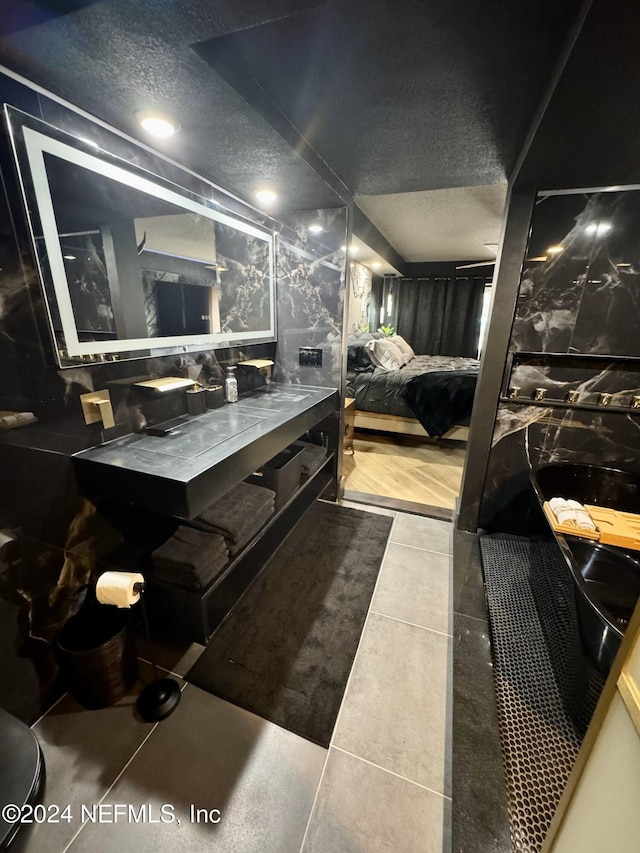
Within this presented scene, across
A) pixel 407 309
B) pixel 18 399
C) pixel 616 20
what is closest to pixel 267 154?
pixel 616 20

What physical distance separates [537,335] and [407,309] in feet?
16.0

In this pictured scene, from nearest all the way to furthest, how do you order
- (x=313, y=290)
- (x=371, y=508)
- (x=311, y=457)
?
(x=313, y=290) → (x=311, y=457) → (x=371, y=508)

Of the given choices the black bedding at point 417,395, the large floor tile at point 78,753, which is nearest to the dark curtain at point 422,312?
the black bedding at point 417,395

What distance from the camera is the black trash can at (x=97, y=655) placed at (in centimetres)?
119

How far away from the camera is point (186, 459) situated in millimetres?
1246

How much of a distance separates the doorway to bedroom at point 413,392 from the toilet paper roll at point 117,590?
6.34 ft

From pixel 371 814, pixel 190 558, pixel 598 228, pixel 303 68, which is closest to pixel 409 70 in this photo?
pixel 303 68

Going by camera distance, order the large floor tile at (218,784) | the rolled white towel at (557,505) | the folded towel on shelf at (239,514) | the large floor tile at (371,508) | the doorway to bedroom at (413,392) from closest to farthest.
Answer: the large floor tile at (218,784) < the folded towel on shelf at (239,514) < the rolled white towel at (557,505) < the large floor tile at (371,508) < the doorway to bedroom at (413,392)

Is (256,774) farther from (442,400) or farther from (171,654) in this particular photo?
(442,400)

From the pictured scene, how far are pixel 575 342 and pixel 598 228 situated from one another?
581 millimetres

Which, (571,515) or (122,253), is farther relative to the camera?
(571,515)

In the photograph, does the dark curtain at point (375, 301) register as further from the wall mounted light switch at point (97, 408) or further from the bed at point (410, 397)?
the wall mounted light switch at point (97, 408)

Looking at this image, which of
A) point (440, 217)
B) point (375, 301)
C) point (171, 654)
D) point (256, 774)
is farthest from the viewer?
point (375, 301)

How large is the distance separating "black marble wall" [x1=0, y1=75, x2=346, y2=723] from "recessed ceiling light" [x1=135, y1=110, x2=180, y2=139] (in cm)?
12
